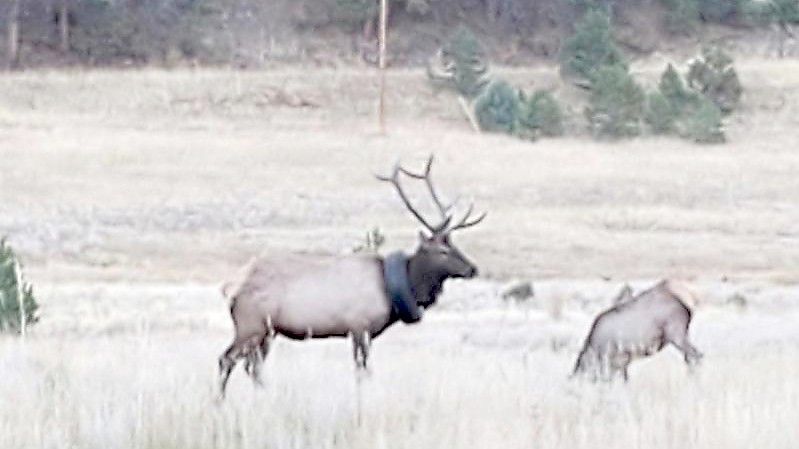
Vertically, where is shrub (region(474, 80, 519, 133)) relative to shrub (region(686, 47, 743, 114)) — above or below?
below

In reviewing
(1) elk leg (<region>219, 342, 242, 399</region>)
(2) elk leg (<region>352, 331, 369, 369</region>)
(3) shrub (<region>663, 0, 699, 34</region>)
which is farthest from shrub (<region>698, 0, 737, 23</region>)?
(1) elk leg (<region>219, 342, 242, 399</region>)

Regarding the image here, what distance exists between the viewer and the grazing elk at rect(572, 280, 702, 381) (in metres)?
10.4

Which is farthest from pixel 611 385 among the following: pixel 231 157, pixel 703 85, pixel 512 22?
pixel 512 22

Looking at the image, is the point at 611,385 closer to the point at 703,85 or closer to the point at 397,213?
the point at 397,213

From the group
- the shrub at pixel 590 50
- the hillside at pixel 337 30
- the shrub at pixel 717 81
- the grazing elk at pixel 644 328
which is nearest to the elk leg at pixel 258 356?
the grazing elk at pixel 644 328

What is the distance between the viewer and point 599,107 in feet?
191

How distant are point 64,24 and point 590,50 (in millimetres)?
19192

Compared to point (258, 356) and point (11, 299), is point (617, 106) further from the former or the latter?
point (258, 356)

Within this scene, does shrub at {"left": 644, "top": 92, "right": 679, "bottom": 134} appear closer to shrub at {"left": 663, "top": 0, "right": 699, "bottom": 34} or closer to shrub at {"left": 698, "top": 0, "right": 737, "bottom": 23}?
shrub at {"left": 663, "top": 0, "right": 699, "bottom": 34}

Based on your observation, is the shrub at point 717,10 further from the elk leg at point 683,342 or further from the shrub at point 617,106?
the elk leg at point 683,342

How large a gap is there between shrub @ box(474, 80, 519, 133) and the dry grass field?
1.33 metres

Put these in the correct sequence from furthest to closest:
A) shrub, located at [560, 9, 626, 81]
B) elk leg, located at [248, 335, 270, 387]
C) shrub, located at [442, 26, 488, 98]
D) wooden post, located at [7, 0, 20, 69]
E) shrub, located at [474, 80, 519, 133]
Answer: wooden post, located at [7, 0, 20, 69] < shrub, located at [442, 26, 488, 98] < shrub, located at [560, 9, 626, 81] < shrub, located at [474, 80, 519, 133] < elk leg, located at [248, 335, 270, 387]

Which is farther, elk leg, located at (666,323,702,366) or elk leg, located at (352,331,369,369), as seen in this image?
elk leg, located at (666,323,702,366)

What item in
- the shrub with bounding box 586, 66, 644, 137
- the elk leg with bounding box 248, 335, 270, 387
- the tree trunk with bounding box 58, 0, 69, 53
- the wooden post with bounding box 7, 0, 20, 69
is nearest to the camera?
the elk leg with bounding box 248, 335, 270, 387
